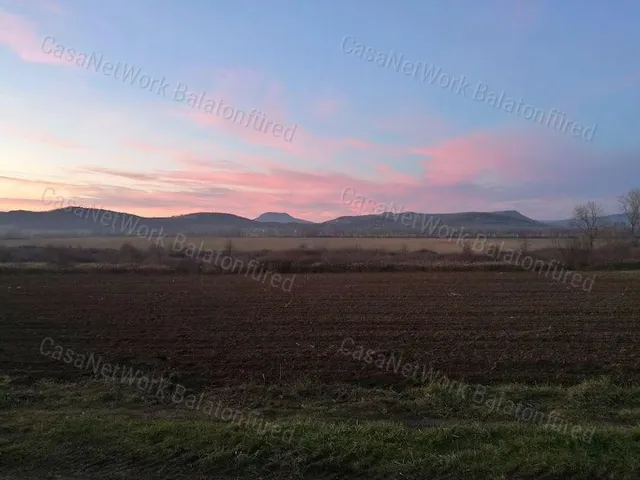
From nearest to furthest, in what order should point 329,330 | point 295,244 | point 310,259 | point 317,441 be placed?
point 317,441 → point 329,330 → point 310,259 → point 295,244

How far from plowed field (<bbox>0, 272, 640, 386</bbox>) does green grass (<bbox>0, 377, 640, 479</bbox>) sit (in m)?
2.37

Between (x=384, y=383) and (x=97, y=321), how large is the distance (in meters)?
11.5

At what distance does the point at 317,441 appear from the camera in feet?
18.3

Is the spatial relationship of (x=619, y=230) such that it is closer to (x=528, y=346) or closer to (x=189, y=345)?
(x=528, y=346)

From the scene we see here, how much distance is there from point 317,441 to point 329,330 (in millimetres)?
9327

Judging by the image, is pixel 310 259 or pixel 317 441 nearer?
pixel 317 441

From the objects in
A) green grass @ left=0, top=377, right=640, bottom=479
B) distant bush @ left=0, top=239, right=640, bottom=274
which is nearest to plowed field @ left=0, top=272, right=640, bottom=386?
green grass @ left=0, top=377, right=640, bottom=479

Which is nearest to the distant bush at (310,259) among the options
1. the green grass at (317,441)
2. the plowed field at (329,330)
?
the plowed field at (329,330)

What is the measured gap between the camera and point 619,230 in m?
63.7

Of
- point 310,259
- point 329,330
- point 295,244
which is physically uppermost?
point 295,244

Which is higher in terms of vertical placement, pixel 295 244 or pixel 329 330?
pixel 295 244

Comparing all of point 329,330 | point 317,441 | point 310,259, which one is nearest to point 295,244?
point 310,259

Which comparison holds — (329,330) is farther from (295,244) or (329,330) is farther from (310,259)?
(295,244)

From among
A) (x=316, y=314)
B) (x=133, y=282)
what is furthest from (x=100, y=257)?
(x=316, y=314)
